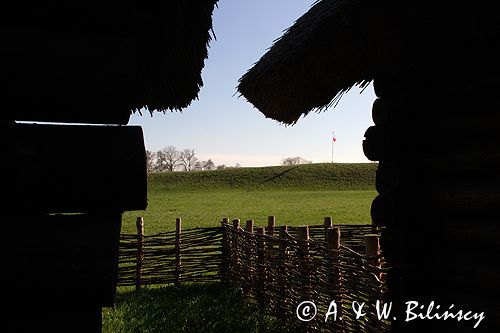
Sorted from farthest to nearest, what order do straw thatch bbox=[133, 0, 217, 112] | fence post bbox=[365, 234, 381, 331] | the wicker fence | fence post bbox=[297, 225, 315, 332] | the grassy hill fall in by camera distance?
the grassy hill < fence post bbox=[297, 225, 315, 332] < the wicker fence < fence post bbox=[365, 234, 381, 331] < straw thatch bbox=[133, 0, 217, 112]

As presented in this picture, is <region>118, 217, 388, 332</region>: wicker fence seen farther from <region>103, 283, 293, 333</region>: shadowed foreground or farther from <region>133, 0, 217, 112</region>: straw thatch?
<region>133, 0, 217, 112</region>: straw thatch

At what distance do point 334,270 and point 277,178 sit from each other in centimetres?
4309

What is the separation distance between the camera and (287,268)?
7414 millimetres

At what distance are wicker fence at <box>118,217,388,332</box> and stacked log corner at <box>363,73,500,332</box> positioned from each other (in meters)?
0.60

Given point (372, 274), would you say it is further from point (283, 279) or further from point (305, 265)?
point (283, 279)

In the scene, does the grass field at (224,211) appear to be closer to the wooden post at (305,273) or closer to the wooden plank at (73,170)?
the wooden post at (305,273)

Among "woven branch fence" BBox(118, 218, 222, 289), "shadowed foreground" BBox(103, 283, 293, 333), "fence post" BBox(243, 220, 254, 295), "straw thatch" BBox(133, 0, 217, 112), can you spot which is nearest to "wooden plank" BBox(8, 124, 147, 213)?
"straw thatch" BBox(133, 0, 217, 112)

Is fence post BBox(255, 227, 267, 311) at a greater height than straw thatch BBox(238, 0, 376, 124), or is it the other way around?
straw thatch BBox(238, 0, 376, 124)

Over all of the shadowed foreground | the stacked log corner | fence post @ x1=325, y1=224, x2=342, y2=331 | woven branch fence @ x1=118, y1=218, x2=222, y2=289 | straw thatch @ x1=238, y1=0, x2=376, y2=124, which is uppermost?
straw thatch @ x1=238, y1=0, x2=376, y2=124

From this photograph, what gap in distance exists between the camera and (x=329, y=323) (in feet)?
19.9

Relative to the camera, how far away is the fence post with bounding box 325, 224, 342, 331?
585 cm

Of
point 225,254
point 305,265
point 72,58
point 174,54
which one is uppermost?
point 174,54

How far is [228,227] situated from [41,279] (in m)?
9.65

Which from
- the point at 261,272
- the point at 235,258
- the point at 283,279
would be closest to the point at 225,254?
the point at 235,258
